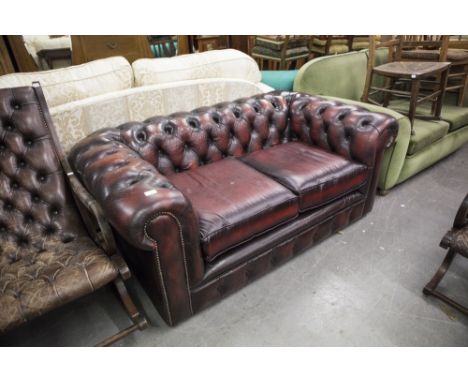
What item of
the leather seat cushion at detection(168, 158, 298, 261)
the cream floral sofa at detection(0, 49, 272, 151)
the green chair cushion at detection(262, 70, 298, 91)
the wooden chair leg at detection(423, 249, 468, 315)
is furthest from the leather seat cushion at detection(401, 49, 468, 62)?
the leather seat cushion at detection(168, 158, 298, 261)

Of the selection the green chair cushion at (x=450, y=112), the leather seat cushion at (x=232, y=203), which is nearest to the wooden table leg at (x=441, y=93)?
the green chair cushion at (x=450, y=112)

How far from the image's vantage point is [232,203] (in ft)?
4.70

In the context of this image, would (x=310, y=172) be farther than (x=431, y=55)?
No

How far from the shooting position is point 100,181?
1214 mm

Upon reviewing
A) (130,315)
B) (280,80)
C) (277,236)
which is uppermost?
(280,80)

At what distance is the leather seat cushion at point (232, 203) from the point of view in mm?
1330

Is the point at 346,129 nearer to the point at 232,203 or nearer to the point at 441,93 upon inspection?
the point at 232,203

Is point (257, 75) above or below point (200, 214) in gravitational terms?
above

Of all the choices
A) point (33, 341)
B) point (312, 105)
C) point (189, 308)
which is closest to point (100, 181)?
point (189, 308)

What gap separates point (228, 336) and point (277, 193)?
0.69 m

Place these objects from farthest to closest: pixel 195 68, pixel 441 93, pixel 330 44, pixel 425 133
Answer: pixel 330 44 → pixel 441 93 → pixel 425 133 → pixel 195 68

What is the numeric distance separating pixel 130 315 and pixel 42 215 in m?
0.60

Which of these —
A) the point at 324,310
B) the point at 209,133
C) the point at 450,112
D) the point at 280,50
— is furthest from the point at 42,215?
the point at 280,50
